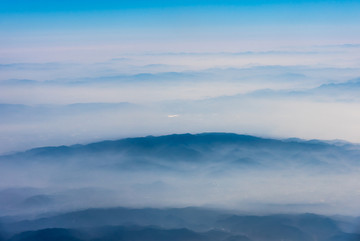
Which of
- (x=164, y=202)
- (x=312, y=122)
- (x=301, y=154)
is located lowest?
(x=164, y=202)

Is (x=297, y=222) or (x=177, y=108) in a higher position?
(x=177, y=108)

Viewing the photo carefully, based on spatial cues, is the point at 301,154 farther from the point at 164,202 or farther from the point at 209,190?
the point at 164,202

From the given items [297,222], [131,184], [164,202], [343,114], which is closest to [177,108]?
[343,114]

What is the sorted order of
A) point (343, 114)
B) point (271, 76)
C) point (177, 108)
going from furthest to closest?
point (271, 76) → point (177, 108) → point (343, 114)

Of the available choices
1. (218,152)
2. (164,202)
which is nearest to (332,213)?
(164,202)

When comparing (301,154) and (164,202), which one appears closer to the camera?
(164,202)

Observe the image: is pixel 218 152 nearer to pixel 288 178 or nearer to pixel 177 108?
pixel 288 178

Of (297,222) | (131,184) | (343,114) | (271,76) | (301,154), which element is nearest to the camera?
(297,222)

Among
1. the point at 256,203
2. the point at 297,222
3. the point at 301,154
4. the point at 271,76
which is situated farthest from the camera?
the point at 271,76

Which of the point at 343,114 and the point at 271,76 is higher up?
the point at 271,76
